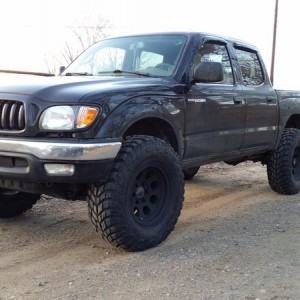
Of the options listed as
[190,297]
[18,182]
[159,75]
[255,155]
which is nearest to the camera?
[190,297]

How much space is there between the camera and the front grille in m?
3.75

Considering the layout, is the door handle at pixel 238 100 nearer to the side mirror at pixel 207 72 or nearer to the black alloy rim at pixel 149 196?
the side mirror at pixel 207 72

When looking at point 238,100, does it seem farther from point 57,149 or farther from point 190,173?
point 57,149

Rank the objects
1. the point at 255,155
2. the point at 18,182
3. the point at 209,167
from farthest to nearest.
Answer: the point at 209,167
the point at 255,155
the point at 18,182

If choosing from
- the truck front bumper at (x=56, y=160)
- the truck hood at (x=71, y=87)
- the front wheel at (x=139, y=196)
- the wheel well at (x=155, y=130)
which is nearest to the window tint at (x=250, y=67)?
the wheel well at (x=155, y=130)

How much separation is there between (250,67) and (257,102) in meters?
0.58

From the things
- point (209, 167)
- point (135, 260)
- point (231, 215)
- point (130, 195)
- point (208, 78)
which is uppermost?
point (208, 78)

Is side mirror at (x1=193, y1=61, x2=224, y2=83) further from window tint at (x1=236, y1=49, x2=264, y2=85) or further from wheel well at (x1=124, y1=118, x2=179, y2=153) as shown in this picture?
window tint at (x1=236, y1=49, x2=264, y2=85)

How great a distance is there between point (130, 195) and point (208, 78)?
144 centimetres

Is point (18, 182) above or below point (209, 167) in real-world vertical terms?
above

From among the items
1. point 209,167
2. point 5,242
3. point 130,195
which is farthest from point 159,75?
point 209,167

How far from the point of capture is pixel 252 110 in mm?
5793

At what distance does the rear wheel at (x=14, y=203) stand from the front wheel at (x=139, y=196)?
1481mm

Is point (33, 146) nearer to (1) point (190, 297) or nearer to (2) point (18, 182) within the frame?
(2) point (18, 182)
